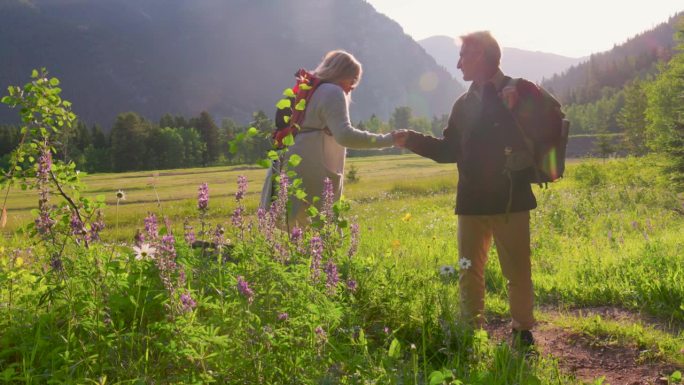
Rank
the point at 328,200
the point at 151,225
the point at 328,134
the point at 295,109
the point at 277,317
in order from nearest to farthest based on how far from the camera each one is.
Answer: the point at 151,225 → the point at 277,317 → the point at 328,200 → the point at 295,109 → the point at 328,134

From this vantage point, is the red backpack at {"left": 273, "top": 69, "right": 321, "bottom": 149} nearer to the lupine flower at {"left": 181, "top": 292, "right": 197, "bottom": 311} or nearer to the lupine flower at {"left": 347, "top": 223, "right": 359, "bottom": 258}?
the lupine flower at {"left": 347, "top": 223, "right": 359, "bottom": 258}

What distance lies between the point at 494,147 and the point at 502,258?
0.92 m

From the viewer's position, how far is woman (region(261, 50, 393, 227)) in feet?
14.7

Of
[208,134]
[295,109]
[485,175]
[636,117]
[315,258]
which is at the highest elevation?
[208,134]

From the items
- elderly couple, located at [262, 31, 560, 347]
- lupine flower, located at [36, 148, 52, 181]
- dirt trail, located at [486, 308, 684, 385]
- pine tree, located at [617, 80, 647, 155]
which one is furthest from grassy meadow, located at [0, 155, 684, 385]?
pine tree, located at [617, 80, 647, 155]

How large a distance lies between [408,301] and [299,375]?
182 centimetres

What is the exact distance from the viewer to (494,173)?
3.88 m

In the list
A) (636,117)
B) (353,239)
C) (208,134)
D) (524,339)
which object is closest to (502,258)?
(524,339)

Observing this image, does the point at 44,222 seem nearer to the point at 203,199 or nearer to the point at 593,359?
the point at 203,199

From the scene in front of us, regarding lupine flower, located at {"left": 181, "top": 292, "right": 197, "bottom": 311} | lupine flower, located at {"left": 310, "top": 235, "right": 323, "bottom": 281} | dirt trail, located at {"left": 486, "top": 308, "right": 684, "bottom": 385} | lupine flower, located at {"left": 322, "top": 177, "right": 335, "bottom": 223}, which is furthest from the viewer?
dirt trail, located at {"left": 486, "top": 308, "right": 684, "bottom": 385}

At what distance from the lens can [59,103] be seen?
13.1 feet

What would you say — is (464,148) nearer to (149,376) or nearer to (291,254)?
(291,254)

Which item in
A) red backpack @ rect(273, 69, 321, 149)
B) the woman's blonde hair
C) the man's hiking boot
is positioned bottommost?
the man's hiking boot

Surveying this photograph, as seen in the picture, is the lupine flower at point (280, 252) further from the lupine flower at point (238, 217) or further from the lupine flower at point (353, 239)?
the lupine flower at point (353, 239)
